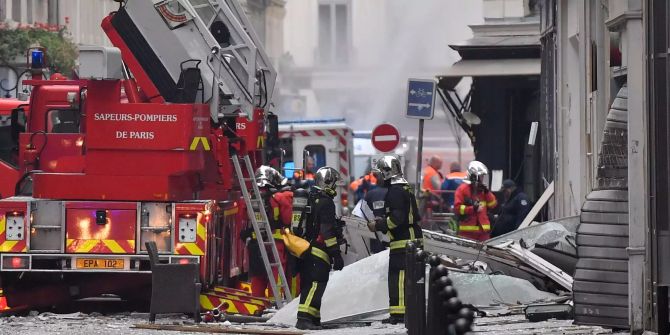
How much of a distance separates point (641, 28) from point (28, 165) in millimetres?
7294

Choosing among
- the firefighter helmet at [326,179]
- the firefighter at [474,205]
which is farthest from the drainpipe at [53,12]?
the firefighter helmet at [326,179]

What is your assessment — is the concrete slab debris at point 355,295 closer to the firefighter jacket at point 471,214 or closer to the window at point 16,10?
the firefighter jacket at point 471,214

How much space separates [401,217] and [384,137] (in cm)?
1039

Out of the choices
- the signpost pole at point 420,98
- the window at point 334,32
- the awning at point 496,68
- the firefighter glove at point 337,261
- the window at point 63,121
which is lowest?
the firefighter glove at point 337,261

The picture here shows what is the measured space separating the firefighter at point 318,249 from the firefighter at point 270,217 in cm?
182

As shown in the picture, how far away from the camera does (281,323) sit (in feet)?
46.9

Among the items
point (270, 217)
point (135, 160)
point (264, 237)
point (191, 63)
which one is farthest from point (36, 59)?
point (264, 237)

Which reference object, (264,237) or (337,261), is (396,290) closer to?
(337,261)

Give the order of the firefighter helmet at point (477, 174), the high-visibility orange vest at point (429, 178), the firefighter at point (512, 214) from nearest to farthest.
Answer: the firefighter helmet at point (477, 174), the firefighter at point (512, 214), the high-visibility orange vest at point (429, 178)

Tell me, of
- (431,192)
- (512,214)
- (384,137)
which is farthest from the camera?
(431,192)

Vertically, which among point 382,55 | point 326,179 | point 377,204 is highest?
point 382,55

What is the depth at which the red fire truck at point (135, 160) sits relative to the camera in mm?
14672

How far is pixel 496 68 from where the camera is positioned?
27.8m

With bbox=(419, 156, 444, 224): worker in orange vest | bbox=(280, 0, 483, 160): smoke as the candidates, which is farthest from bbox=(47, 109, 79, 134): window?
bbox=(280, 0, 483, 160): smoke
